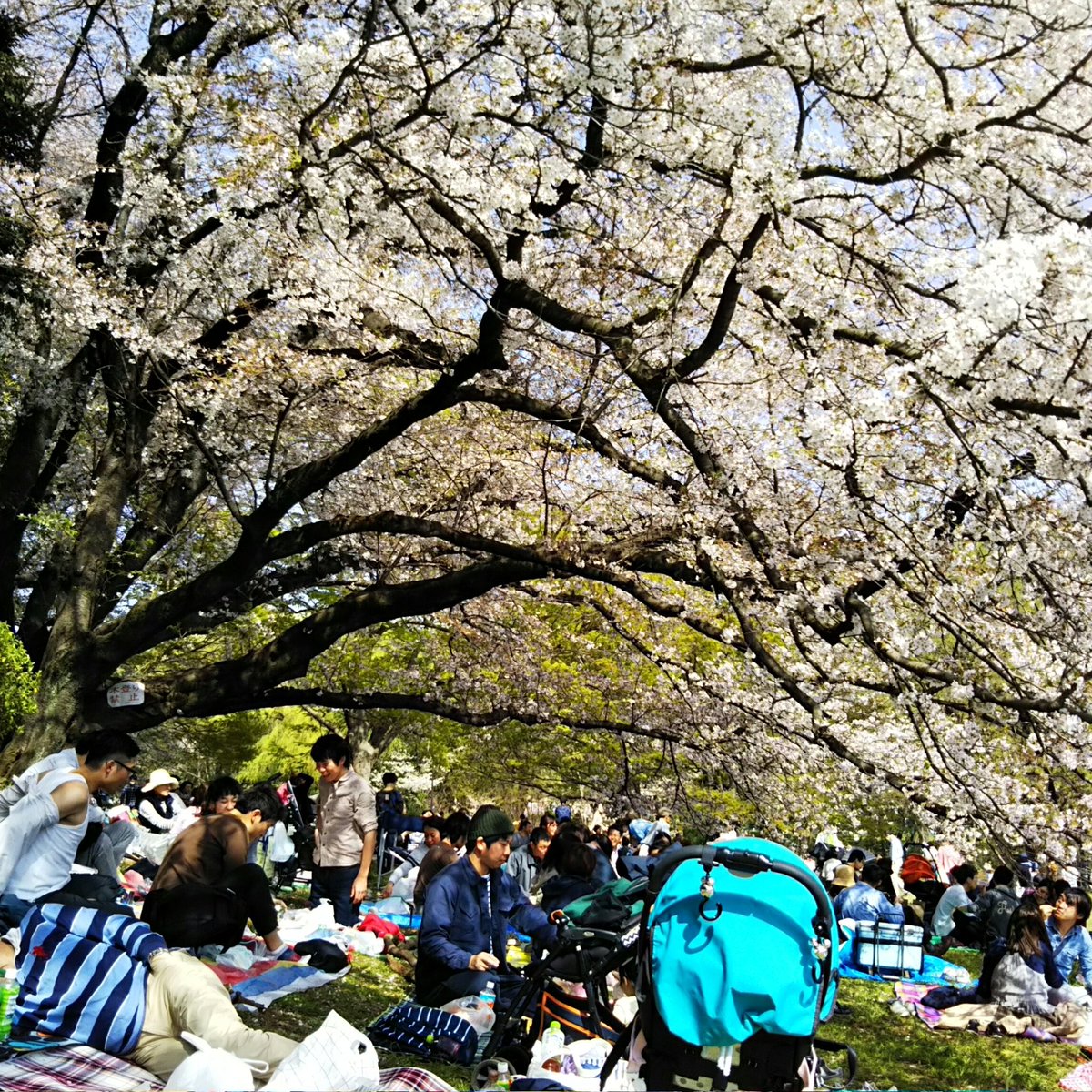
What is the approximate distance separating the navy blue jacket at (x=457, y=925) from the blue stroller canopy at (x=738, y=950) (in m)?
2.69

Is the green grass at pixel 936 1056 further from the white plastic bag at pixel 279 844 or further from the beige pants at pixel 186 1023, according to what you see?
the white plastic bag at pixel 279 844

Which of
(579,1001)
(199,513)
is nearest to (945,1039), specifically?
(579,1001)

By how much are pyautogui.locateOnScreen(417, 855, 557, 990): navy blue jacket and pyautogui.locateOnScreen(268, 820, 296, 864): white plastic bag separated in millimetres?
6317

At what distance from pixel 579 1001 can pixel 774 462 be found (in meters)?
3.32

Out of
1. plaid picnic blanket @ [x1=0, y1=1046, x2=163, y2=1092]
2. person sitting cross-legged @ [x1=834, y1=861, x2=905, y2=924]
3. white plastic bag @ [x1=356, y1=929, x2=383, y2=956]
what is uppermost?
person sitting cross-legged @ [x1=834, y1=861, x2=905, y2=924]

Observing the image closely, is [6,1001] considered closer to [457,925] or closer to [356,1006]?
[457,925]

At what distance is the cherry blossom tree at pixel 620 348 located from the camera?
5.95m

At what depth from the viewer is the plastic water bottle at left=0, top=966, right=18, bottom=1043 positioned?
3949 mm

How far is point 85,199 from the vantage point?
1140 centimetres

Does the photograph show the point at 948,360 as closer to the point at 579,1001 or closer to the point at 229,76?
the point at 579,1001

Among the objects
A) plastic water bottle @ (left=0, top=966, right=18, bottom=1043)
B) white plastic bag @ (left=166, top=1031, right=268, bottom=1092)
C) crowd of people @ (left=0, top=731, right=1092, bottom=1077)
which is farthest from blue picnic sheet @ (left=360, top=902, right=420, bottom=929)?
white plastic bag @ (left=166, top=1031, right=268, bottom=1092)

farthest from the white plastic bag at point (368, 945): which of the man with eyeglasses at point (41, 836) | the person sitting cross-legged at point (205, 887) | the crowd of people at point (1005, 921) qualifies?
the man with eyeglasses at point (41, 836)

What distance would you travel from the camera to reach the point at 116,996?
4.02 m

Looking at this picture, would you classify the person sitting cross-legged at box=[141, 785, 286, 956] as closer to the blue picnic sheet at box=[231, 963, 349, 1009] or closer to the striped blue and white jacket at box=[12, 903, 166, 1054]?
the blue picnic sheet at box=[231, 963, 349, 1009]
